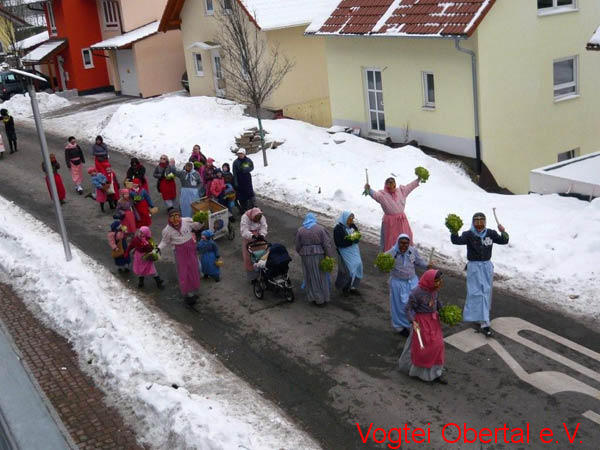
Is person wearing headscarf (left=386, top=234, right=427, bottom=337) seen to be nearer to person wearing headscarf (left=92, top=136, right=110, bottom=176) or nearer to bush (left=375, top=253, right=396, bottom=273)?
bush (left=375, top=253, right=396, bottom=273)

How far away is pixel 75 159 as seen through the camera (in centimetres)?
1938

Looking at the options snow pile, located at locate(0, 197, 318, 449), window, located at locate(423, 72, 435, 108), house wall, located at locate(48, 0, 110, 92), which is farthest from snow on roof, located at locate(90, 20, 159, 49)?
snow pile, located at locate(0, 197, 318, 449)

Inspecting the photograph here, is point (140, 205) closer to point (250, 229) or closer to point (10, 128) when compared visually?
point (250, 229)

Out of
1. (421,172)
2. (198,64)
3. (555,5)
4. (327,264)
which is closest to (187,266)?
(327,264)

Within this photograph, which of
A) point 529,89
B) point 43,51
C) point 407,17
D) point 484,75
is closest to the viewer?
point 484,75

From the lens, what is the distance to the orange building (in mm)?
38719

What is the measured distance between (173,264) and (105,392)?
4.93 metres

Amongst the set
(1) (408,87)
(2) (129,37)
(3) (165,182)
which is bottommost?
(3) (165,182)

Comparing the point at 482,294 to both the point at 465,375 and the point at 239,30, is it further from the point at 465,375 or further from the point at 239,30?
the point at 239,30

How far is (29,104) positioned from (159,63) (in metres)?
6.41

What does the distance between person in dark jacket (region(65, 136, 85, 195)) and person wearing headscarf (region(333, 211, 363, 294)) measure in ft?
32.5

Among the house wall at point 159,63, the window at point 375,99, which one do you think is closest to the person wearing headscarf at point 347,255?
the window at point 375,99

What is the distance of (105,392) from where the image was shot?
965 centimetres

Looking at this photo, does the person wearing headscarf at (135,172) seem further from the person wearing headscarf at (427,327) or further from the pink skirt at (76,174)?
the person wearing headscarf at (427,327)
